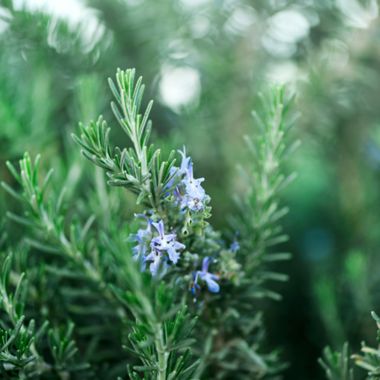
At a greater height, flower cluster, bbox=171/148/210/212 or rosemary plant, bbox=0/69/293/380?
flower cluster, bbox=171/148/210/212

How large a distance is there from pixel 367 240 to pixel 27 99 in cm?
56

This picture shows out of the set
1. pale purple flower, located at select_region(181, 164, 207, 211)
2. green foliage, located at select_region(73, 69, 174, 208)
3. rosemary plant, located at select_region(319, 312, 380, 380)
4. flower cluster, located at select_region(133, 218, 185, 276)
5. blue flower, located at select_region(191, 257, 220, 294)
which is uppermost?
green foliage, located at select_region(73, 69, 174, 208)

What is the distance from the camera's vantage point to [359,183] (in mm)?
848

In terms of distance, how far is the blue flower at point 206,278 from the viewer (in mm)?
415

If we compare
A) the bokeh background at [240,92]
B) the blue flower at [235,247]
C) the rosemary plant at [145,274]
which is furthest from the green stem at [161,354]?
the bokeh background at [240,92]

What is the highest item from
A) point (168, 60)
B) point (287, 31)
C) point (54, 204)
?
point (287, 31)

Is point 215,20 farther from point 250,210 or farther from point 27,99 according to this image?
point 250,210

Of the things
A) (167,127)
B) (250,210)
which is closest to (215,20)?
(167,127)

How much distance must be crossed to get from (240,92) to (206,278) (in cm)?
48

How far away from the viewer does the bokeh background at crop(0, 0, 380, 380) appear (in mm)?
682

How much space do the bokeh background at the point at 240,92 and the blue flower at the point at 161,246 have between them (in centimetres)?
26

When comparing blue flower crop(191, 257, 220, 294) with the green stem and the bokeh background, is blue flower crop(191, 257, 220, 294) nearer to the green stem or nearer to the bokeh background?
the green stem

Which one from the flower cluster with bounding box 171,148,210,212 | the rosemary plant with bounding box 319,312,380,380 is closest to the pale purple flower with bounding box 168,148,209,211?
the flower cluster with bounding box 171,148,210,212

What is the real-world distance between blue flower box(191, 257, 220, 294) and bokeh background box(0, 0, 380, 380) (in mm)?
238
